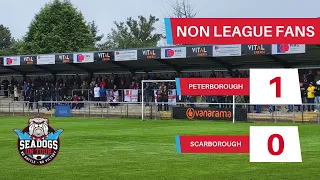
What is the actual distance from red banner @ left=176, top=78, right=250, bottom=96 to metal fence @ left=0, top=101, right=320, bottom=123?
18.1 m

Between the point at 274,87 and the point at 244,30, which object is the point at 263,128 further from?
the point at 244,30

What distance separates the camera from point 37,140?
10500mm

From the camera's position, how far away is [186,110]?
32500 millimetres

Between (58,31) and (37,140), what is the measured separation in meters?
71.1

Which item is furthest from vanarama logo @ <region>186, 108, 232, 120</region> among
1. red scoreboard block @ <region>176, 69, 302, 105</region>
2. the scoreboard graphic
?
red scoreboard block @ <region>176, 69, 302, 105</region>

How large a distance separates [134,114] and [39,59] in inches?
482

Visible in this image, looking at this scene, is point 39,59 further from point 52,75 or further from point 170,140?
point 170,140

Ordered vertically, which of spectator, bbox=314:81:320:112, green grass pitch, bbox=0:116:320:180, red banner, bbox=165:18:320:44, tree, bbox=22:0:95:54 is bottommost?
green grass pitch, bbox=0:116:320:180

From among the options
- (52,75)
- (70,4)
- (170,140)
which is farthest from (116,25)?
(170,140)

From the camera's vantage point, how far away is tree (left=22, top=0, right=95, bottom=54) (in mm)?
79375

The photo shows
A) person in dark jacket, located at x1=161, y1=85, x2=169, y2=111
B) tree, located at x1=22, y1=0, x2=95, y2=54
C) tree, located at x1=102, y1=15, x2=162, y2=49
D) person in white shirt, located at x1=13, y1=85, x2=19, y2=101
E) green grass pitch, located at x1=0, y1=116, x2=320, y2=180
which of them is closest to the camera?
green grass pitch, located at x1=0, y1=116, x2=320, y2=180

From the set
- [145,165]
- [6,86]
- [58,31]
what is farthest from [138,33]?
[145,165]

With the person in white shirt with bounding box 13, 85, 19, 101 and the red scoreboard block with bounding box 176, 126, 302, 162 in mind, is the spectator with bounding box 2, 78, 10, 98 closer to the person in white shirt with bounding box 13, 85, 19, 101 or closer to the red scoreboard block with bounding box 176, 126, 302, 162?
the person in white shirt with bounding box 13, 85, 19, 101

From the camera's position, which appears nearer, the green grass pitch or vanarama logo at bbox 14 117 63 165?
vanarama logo at bbox 14 117 63 165
